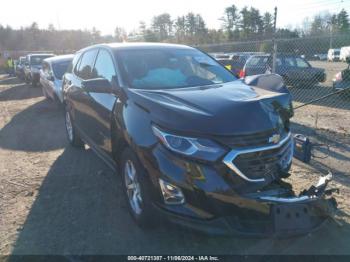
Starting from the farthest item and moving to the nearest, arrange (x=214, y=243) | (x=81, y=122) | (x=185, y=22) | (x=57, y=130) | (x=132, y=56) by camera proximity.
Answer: (x=185, y=22) → (x=57, y=130) → (x=81, y=122) → (x=132, y=56) → (x=214, y=243)

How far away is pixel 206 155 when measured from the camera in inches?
120

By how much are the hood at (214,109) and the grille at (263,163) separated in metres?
0.21

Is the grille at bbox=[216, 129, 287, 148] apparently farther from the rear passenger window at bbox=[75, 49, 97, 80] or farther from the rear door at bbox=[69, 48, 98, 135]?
the rear passenger window at bbox=[75, 49, 97, 80]

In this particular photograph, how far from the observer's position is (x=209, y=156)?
9.98 feet

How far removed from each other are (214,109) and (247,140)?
1.35 ft

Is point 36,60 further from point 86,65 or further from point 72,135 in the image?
point 86,65

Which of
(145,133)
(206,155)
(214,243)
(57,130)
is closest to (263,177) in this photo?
(206,155)

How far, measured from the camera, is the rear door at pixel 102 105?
431cm

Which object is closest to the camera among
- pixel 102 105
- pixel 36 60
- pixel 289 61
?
pixel 102 105

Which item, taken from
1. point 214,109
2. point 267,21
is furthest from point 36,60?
point 267,21

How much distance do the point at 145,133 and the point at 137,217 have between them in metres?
0.91

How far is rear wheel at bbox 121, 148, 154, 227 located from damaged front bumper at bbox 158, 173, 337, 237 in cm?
41

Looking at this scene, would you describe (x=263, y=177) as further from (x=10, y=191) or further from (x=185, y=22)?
(x=185, y=22)

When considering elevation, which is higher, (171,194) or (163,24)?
(163,24)
